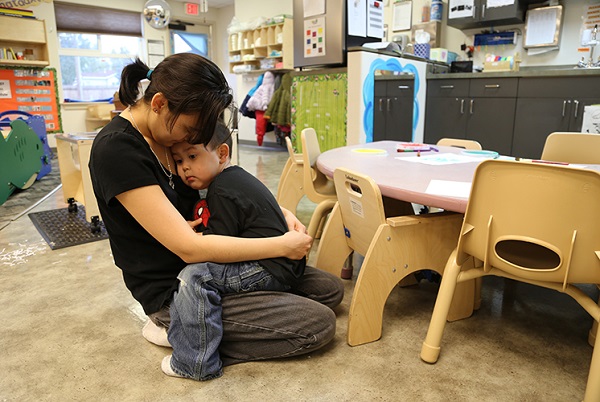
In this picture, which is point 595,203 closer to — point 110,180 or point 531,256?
point 531,256

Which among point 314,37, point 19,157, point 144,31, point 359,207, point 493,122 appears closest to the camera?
point 359,207

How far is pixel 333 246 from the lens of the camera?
5.67 ft

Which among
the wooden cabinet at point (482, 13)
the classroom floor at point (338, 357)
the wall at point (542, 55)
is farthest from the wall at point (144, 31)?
the classroom floor at point (338, 357)

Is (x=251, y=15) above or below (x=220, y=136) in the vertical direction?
above

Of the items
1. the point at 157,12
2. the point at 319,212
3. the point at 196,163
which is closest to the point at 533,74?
the point at 319,212

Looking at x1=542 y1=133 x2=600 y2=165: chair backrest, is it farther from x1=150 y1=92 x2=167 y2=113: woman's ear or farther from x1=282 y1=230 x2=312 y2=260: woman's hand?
x1=150 y1=92 x2=167 y2=113: woman's ear

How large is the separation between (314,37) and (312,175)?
2062 millimetres

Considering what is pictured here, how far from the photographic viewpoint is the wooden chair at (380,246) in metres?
1.37

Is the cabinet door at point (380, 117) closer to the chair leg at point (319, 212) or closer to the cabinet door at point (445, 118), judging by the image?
the cabinet door at point (445, 118)

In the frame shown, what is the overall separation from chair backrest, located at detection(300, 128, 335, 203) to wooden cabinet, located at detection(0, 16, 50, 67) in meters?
5.57

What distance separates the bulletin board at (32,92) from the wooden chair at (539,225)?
6925mm

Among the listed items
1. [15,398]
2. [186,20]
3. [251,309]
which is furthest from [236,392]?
[186,20]

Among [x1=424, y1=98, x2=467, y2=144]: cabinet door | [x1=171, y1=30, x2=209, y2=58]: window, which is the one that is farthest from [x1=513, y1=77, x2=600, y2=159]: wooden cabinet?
[x1=171, y1=30, x2=209, y2=58]: window

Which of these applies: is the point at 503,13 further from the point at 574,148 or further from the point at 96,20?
the point at 96,20
